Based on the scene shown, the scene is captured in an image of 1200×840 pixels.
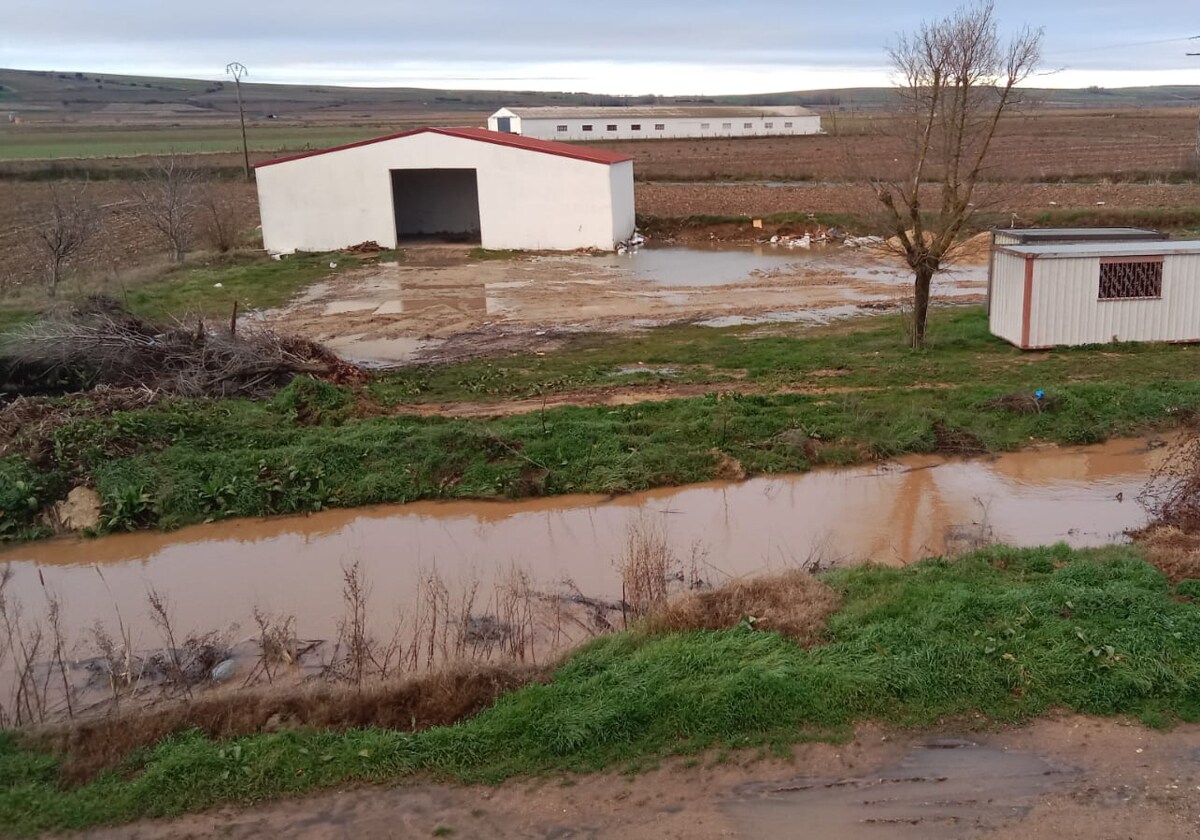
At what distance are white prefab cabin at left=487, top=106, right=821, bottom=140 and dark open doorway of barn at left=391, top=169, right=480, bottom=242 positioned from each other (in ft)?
117

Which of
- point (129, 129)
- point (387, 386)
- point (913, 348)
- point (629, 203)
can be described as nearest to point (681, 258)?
point (629, 203)

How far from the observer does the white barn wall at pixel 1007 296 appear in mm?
16547

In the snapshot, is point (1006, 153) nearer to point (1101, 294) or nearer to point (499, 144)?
point (499, 144)

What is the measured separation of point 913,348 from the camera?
16906mm

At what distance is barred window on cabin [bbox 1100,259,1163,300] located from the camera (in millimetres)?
16391

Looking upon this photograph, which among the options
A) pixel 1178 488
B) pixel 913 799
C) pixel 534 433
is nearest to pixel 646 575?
pixel 913 799

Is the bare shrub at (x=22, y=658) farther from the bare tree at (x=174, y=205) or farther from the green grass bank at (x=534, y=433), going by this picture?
the bare tree at (x=174, y=205)

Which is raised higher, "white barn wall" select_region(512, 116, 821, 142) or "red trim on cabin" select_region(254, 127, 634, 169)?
"white barn wall" select_region(512, 116, 821, 142)

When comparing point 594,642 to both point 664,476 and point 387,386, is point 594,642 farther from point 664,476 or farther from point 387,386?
point 387,386

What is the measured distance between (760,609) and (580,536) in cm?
339

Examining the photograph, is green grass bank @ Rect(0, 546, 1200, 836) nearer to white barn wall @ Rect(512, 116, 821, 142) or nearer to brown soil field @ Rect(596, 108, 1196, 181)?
brown soil field @ Rect(596, 108, 1196, 181)

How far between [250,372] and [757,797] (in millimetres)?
11467

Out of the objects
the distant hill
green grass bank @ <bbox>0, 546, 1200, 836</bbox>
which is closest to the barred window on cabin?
green grass bank @ <bbox>0, 546, 1200, 836</bbox>

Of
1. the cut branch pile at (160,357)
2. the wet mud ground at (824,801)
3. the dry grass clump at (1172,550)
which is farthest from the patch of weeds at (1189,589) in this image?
the cut branch pile at (160,357)
